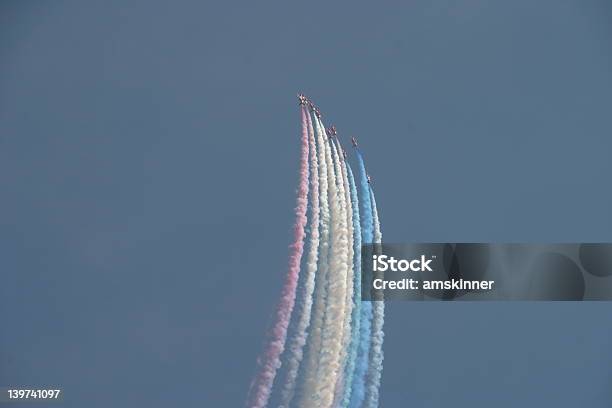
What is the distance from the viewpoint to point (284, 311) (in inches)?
1001

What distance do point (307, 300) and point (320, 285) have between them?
26.1 inches

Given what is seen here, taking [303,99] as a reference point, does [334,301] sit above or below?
below

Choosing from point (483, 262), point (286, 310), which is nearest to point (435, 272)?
point (483, 262)

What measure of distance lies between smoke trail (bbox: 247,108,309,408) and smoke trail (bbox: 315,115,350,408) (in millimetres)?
973

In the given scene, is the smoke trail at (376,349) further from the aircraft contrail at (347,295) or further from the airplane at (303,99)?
the airplane at (303,99)

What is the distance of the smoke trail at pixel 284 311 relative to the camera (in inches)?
968

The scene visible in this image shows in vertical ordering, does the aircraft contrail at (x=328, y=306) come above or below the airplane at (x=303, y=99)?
below

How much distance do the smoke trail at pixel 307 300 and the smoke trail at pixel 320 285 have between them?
14cm

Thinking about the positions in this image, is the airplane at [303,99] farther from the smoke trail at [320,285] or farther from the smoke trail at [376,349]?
the smoke trail at [376,349]

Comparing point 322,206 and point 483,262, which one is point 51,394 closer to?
point 322,206

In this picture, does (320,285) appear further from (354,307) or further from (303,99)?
(303,99)

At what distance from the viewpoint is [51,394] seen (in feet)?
84.6

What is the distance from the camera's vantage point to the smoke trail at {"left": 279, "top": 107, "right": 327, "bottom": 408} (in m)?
24.2

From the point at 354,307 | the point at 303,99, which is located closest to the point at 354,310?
the point at 354,307
